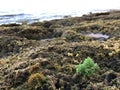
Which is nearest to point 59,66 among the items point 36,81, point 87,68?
point 87,68

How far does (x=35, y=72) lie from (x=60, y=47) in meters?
3.51

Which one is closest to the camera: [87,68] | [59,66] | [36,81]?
[36,81]

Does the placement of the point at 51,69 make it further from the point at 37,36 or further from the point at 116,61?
the point at 37,36

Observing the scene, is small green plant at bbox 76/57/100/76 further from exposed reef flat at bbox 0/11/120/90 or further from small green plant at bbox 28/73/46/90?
small green plant at bbox 28/73/46/90

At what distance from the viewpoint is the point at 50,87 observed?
1221cm

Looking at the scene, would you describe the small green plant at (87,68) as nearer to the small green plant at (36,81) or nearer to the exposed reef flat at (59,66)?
the exposed reef flat at (59,66)

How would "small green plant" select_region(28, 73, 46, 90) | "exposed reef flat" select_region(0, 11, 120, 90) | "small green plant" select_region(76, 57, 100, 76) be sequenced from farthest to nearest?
"small green plant" select_region(76, 57, 100, 76) < "exposed reef flat" select_region(0, 11, 120, 90) < "small green plant" select_region(28, 73, 46, 90)

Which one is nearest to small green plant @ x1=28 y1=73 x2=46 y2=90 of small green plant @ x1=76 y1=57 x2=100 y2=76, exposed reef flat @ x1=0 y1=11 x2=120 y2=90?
exposed reef flat @ x1=0 y1=11 x2=120 y2=90

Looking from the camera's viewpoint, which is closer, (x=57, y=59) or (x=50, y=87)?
(x=50, y=87)

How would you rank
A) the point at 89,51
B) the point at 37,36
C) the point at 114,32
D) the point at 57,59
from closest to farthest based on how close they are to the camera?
the point at 57,59, the point at 89,51, the point at 114,32, the point at 37,36

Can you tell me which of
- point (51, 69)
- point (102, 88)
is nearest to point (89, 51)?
point (51, 69)

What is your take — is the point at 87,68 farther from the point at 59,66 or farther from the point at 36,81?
the point at 36,81

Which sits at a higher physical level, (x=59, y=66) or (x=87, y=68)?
(x=87, y=68)

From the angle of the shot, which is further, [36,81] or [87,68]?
[87,68]
